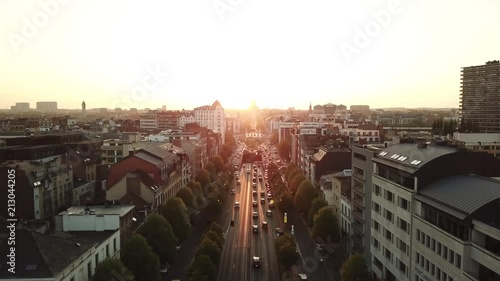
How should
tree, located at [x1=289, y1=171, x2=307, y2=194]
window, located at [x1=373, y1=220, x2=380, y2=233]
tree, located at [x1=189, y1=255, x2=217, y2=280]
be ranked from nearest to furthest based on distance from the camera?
tree, located at [x1=189, y1=255, x2=217, y2=280], window, located at [x1=373, y1=220, x2=380, y2=233], tree, located at [x1=289, y1=171, x2=307, y2=194]

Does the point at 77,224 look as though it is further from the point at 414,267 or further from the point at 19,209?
the point at 414,267

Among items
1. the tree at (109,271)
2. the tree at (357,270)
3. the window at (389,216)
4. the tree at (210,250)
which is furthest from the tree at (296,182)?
the tree at (109,271)

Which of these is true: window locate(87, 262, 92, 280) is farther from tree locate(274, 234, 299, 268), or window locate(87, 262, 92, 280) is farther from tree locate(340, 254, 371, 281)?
tree locate(340, 254, 371, 281)

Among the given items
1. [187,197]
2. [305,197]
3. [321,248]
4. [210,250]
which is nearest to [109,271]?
[210,250]

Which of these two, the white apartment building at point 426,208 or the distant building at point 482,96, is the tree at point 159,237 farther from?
the distant building at point 482,96

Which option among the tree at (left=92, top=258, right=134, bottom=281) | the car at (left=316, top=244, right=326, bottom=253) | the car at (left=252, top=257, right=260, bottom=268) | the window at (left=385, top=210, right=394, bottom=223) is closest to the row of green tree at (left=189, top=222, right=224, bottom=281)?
the car at (left=252, top=257, right=260, bottom=268)

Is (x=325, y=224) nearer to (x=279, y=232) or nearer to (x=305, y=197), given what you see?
(x=279, y=232)

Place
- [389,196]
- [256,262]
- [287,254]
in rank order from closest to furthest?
[389,196] < [287,254] < [256,262]
